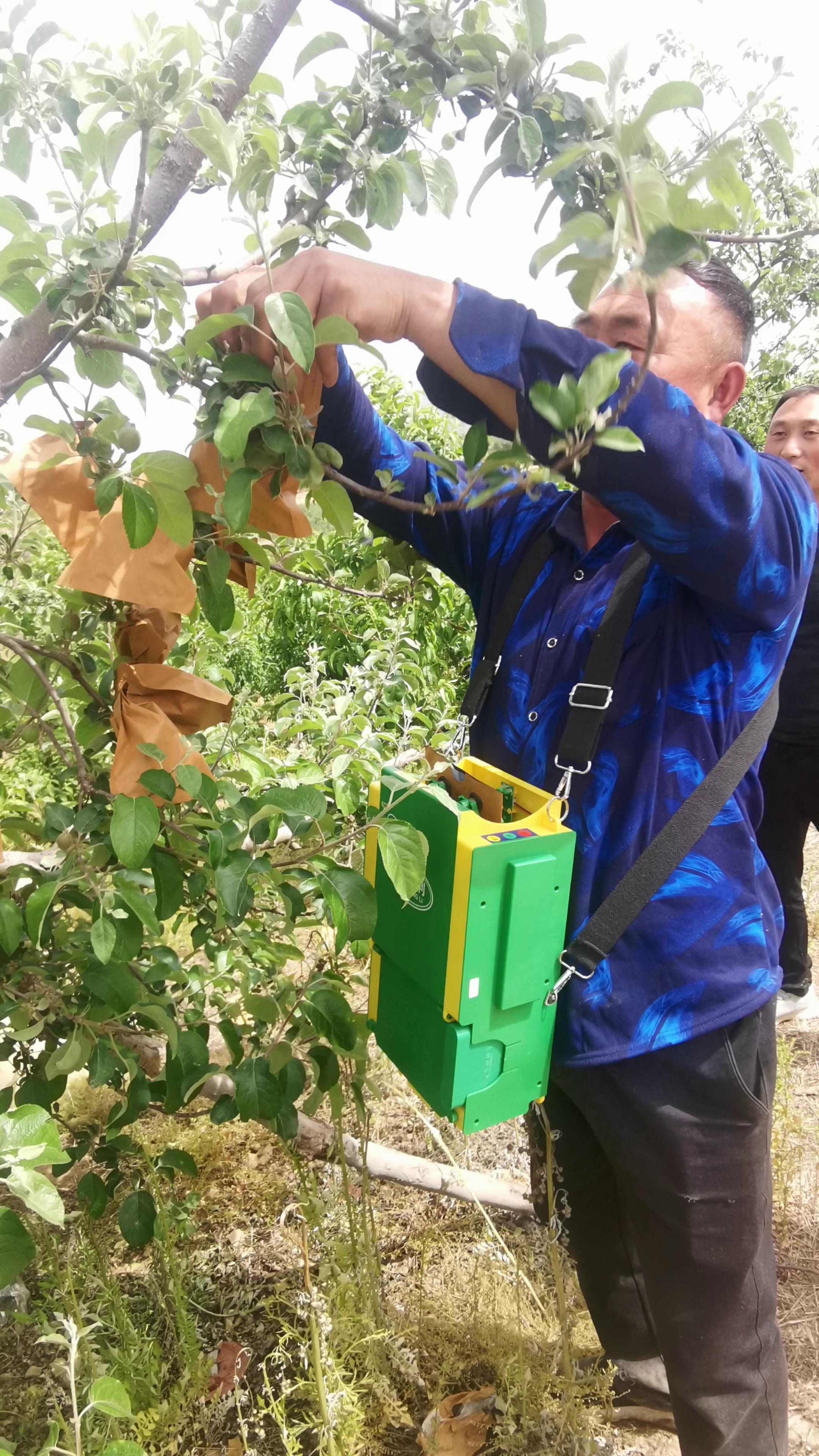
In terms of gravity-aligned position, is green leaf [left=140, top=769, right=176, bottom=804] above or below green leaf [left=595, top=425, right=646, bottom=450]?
below

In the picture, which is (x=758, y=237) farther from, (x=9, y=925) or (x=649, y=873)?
(x=9, y=925)

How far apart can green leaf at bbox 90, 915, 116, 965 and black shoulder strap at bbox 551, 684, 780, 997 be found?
64cm

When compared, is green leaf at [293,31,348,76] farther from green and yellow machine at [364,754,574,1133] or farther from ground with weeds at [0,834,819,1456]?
ground with weeds at [0,834,819,1456]

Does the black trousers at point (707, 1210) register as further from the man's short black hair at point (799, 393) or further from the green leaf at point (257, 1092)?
the man's short black hair at point (799, 393)

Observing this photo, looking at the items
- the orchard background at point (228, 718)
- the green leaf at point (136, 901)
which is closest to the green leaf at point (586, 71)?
the orchard background at point (228, 718)

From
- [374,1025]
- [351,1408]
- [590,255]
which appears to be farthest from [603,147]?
[351,1408]

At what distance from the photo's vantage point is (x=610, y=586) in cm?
143

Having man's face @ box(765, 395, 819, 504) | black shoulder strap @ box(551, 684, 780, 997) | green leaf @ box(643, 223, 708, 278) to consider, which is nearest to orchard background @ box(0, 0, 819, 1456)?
green leaf @ box(643, 223, 708, 278)

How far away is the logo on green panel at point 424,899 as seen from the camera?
1281mm

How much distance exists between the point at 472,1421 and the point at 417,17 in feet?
7.99

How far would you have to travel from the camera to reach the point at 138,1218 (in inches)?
61.9

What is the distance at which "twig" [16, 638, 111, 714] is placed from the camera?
4.17 ft

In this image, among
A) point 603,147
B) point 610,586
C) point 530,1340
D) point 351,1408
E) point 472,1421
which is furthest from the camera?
point 530,1340

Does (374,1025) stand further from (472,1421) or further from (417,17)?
(417,17)
